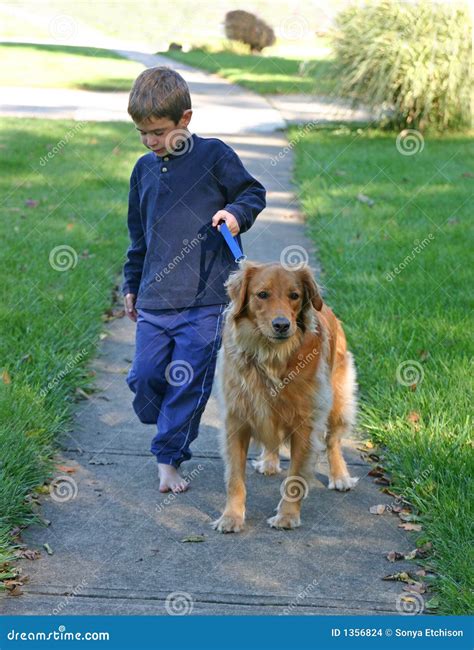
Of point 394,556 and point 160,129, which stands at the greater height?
point 160,129

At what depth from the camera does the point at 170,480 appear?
15.8 feet

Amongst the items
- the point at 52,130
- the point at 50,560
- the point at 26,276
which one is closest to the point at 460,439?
the point at 50,560

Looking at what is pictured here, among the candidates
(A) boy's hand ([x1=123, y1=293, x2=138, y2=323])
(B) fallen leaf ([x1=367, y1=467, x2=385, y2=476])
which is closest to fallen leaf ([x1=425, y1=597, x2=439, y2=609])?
(B) fallen leaf ([x1=367, y1=467, x2=385, y2=476])

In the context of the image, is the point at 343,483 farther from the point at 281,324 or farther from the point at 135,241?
the point at 135,241

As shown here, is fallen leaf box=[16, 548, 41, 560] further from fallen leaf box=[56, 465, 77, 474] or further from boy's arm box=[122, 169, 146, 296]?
boy's arm box=[122, 169, 146, 296]

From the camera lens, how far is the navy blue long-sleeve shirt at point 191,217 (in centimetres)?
478

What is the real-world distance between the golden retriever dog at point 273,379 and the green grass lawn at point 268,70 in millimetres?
11951

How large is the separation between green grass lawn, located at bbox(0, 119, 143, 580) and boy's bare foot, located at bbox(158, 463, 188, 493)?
59 centimetres

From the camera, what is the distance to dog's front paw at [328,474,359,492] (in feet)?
16.1

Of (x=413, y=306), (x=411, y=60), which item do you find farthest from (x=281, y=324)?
(x=411, y=60)

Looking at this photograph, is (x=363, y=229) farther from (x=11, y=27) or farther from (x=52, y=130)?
(x=11, y=27)

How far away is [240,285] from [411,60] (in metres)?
11.3

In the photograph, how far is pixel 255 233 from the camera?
9.76 m

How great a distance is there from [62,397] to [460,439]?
237 centimetres
